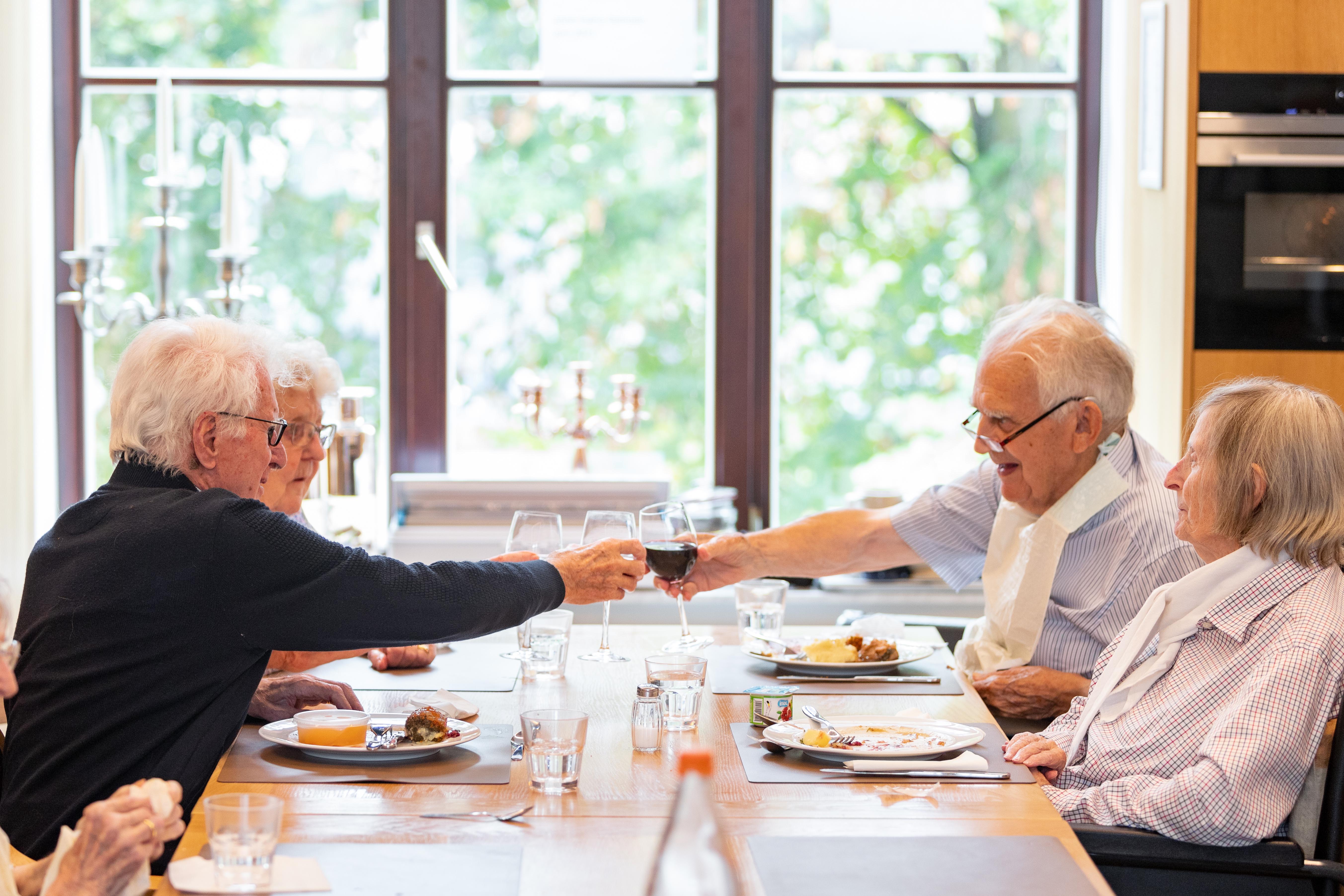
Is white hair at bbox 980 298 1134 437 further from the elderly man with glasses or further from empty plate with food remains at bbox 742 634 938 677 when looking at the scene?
empty plate with food remains at bbox 742 634 938 677

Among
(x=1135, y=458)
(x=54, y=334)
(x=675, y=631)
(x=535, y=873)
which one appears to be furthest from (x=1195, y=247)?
(x=54, y=334)

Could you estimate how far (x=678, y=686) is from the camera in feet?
5.93

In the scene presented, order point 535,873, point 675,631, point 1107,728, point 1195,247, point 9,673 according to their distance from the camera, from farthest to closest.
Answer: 1. point 1195,247
2. point 675,631
3. point 1107,728
4. point 9,673
5. point 535,873

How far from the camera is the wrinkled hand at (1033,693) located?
7.37 feet

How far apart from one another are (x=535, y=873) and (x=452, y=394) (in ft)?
9.05

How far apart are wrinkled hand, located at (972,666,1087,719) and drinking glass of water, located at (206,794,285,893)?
1.32 m

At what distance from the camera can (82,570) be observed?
1697 mm

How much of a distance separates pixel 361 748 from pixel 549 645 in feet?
1.84

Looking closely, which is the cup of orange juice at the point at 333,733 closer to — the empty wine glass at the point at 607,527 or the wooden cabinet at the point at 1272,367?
the empty wine glass at the point at 607,527

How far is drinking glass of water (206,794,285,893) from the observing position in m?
1.22

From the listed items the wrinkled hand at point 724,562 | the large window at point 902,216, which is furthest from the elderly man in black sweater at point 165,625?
the large window at point 902,216

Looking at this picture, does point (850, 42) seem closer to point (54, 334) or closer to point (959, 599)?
point (959, 599)

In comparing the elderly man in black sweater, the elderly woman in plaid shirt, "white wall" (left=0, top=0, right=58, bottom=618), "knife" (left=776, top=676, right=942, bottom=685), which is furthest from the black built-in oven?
"white wall" (left=0, top=0, right=58, bottom=618)

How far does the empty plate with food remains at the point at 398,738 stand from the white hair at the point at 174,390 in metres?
0.39
